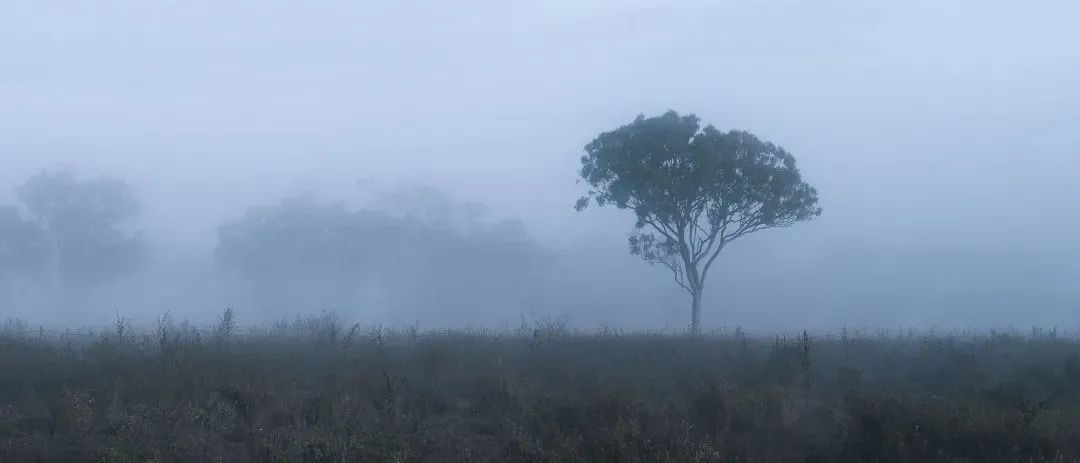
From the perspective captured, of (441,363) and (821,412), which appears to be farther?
(441,363)

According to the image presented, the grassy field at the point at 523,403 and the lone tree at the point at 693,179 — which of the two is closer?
the grassy field at the point at 523,403

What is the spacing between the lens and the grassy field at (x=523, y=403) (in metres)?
11.4

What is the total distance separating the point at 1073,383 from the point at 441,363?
40.0 ft

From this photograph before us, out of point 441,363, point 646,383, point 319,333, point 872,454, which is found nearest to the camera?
point 872,454

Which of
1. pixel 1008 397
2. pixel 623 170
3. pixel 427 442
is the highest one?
pixel 623 170

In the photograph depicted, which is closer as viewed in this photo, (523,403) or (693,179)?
(523,403)

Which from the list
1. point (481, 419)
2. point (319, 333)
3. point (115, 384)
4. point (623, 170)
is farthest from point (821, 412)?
point (623, 170)

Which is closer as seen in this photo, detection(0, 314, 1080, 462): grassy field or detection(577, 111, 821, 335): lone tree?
detection(0, 314, 1080, 462): grassy field

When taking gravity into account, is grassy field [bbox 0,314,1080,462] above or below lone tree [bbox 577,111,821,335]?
below

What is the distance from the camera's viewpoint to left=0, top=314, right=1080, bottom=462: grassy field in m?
11.4

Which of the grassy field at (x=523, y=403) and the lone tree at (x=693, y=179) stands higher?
the lone tree at (x=693, y=179)

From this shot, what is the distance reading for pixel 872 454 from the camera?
1132 centimetres

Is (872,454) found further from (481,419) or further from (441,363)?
(441,363)

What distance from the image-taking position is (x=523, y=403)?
47.8ft
